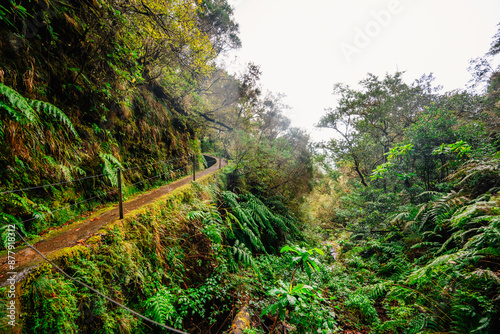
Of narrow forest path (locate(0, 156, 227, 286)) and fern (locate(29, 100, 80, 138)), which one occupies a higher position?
fern (locate(29, 100, 80, 138))

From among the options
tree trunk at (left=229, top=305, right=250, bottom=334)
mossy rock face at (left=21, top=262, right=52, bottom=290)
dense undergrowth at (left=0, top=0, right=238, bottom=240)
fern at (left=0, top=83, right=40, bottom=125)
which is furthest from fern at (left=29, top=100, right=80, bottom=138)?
tree trunk at (left=229, top=305, right=250, bottom=334)

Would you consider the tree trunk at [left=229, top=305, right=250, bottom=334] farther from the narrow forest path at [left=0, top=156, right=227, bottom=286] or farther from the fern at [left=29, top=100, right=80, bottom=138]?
the fern at [left=29, top=100, right=80, bottom=138]

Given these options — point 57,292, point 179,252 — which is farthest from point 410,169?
point 57,292

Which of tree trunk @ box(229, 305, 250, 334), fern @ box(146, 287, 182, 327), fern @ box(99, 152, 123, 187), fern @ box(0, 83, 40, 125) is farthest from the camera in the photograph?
fern @ box(99, 152, 123, 187)

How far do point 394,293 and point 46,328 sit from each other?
5.22 meters

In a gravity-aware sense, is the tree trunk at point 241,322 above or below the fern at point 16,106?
below

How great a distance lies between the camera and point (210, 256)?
3.78 metres

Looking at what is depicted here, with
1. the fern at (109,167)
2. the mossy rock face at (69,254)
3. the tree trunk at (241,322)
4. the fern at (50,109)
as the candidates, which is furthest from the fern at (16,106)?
the tree trunk at (241,322)

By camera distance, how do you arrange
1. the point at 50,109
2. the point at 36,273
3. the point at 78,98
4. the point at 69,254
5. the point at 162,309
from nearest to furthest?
the point at 36,273 < the point at 69,254 < the point at 162,309 < the point at 50,109 < the point at 78,98

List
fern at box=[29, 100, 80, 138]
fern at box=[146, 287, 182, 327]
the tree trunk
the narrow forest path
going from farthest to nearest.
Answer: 1. fern at box=[29, 100, 80, 138]
2. the tree trunk
3. fern at box=[146, 287, 182, 327]
4. the narrow forest path

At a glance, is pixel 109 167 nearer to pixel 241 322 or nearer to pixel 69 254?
pixel 69 254

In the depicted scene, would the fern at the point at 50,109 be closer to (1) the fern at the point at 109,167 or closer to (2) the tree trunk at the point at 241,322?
(1) the fern at the point at 109,167

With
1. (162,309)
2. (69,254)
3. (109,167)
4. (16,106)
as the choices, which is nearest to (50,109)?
(16,106)

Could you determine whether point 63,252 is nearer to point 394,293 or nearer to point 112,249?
point 112,249
